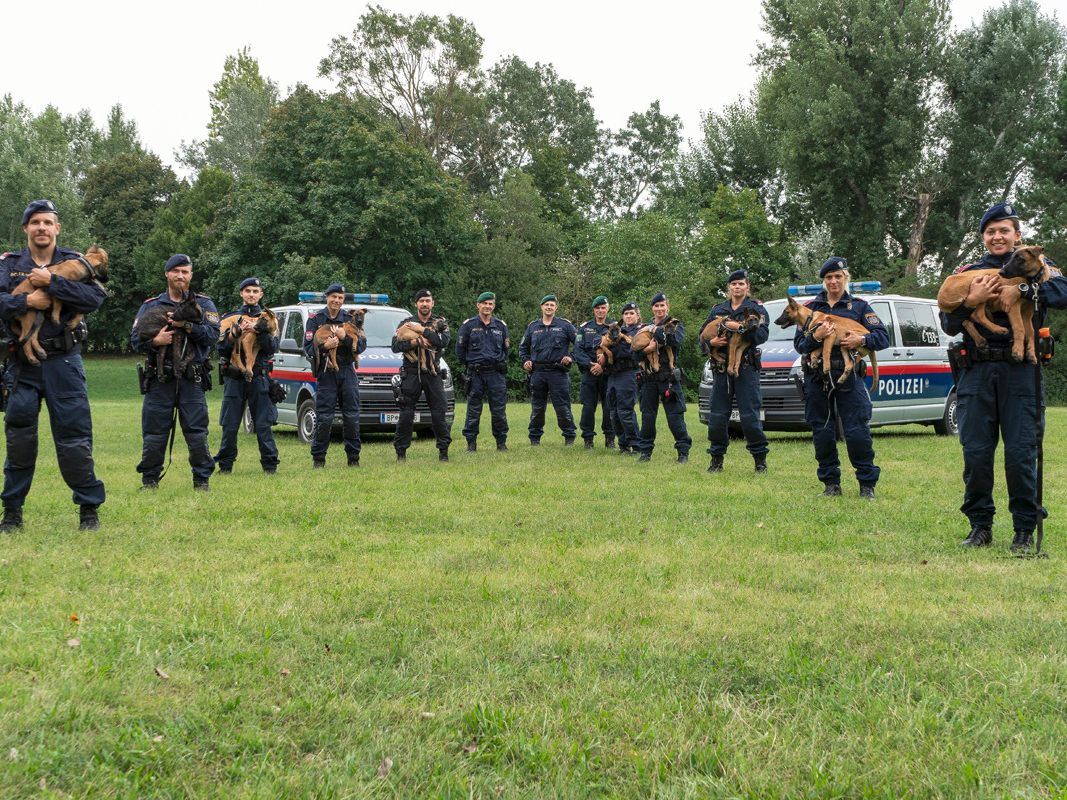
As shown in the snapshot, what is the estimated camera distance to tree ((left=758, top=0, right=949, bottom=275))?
3284 cm

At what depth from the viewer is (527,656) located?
3768 millimetres

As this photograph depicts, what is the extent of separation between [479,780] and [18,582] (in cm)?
330

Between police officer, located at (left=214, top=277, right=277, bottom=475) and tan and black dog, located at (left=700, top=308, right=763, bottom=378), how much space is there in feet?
15.5

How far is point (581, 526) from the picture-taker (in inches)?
270

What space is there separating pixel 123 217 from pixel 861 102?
126ft

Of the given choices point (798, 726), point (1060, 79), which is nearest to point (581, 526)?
point (798, 726)

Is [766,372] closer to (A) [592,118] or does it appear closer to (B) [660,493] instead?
(B) [660,493]

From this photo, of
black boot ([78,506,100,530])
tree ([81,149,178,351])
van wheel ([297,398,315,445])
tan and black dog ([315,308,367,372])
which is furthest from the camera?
tree ([81,149,178,351])

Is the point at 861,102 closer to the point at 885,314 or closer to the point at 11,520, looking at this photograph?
the point at 885,314

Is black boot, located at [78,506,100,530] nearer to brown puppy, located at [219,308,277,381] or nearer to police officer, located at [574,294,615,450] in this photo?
brown puppy, located at [219,308,277,381]

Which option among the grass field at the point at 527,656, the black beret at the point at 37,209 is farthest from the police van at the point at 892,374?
the black beret at the point at 37,209

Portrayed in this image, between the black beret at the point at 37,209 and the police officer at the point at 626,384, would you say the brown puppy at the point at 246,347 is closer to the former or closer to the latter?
the black beret at the point at 37,209

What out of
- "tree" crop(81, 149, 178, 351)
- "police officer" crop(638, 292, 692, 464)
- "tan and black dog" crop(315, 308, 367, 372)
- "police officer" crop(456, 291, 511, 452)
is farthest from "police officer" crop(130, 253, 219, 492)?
"tree" crop(81, 149, 178, 351)

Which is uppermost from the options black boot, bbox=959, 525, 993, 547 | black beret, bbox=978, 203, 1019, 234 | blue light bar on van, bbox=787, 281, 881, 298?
blue light bar on van, bbox=787, 281, 881, 298
